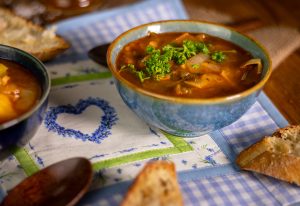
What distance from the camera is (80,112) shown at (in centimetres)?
226

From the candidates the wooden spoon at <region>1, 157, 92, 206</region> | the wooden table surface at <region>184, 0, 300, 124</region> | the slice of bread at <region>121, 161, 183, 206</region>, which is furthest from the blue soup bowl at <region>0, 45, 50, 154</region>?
the wooden table surface at <region>184, 0, 300, 124</region>

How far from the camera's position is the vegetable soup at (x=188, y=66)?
1974 millimetres

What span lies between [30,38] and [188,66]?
40.4 inches

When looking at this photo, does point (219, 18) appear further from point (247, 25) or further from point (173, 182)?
point (173, 182)

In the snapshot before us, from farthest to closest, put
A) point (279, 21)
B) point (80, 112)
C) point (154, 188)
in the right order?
point (279, 21), point (80, 112), point (154, 188)

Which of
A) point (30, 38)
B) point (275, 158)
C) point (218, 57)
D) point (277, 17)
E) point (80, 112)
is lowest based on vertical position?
point (277, 17)

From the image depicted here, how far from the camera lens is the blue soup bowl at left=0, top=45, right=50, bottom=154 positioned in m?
1.68

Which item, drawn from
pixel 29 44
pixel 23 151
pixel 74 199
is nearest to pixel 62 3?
pixel 29 44

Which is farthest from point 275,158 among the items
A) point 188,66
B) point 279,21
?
Result: point 279,21

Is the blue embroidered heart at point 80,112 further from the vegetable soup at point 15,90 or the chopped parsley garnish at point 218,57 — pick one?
the chopped parsley garnish at point 218,57

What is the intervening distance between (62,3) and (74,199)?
1883 mm

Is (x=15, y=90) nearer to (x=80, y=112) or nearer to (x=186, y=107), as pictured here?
(x=80, y=112)

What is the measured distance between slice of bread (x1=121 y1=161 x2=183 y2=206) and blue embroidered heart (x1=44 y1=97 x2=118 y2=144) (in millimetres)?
465

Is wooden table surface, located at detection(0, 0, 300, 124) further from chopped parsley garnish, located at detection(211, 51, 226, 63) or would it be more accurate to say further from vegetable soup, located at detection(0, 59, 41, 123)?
vegetable soup, located at detection(0, 59, 41, 123)
